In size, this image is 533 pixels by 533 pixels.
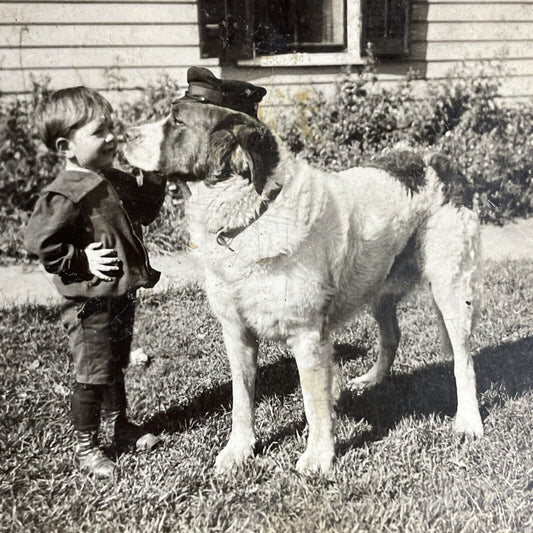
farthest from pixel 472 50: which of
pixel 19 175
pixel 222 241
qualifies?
pixel 19 175

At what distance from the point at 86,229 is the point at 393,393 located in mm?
1837

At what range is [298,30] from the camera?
304cm

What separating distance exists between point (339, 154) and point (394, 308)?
6.17 ft

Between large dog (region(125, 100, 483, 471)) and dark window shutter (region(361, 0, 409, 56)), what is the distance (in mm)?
1394

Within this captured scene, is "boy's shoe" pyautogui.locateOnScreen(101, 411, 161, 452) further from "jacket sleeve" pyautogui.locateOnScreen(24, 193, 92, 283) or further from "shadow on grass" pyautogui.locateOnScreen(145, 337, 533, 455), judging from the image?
"jacket sleeve" pyautogui.locateOnScreen(24, 193, 92, 283)

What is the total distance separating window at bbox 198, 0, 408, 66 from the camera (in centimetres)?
264

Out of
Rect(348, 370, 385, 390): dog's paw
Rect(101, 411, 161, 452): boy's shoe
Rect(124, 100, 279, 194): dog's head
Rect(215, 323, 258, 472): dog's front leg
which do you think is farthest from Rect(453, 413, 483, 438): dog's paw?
Rect(124, 100, 279, 194): dog's head

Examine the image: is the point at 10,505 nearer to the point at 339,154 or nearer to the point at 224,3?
the point at 224,3

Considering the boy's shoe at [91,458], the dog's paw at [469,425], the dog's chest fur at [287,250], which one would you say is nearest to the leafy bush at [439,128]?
the dog's chest fur at [287,250]

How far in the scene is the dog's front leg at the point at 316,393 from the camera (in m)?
2.21

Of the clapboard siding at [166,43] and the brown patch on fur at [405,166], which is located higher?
the clapboard siding at [166,43]

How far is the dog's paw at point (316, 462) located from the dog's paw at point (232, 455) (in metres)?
0.24

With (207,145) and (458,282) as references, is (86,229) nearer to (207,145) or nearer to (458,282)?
(207,145)

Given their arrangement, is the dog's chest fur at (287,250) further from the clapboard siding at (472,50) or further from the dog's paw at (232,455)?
the clapboard siding at (472,50)
